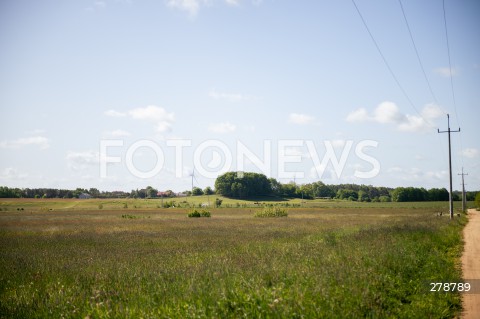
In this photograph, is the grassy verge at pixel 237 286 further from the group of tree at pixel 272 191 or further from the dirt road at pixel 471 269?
the group of tree at pixel 272 191

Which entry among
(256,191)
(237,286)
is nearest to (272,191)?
(256,191)

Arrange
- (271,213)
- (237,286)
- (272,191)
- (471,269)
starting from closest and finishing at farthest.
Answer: (237,286), (471,269), (271,213), (272,191)

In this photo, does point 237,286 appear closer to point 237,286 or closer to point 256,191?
point 237,286

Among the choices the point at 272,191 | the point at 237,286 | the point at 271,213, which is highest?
the point at 237,286

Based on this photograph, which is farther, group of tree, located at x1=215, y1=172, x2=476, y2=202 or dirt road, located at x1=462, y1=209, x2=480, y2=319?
group of tree, located at x1=215, y1=172, x2=476, y2=202

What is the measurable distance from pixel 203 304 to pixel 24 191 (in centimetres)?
16164

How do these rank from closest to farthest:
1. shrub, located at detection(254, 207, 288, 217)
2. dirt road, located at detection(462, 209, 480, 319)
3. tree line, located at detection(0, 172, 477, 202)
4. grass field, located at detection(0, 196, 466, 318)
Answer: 1. grass field, located at detection(0, 196, 466, 318)
2. dirt road, located at detection(462, 209, 480, 319)
3. shrub, located at detection(254, 207, 288, 217)
4. tree line, located at detection(0, 172, 477, 202)

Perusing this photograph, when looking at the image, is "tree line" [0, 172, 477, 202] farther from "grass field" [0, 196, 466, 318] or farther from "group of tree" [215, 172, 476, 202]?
"grass field" [0, 196, 466, 318]

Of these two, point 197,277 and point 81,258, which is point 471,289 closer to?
point 197,277

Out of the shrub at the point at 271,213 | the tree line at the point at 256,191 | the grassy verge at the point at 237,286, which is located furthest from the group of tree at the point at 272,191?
the grassy verge at the point at 237,286

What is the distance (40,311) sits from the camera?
8047mm

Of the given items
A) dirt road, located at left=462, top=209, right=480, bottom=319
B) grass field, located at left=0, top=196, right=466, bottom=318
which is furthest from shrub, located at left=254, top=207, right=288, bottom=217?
grass field, located at left=0, top=196, right=466, bottom=318

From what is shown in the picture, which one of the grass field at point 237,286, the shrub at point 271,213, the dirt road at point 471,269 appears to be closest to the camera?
the grass field at point 237,286

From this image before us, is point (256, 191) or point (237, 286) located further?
point (256, 191)
